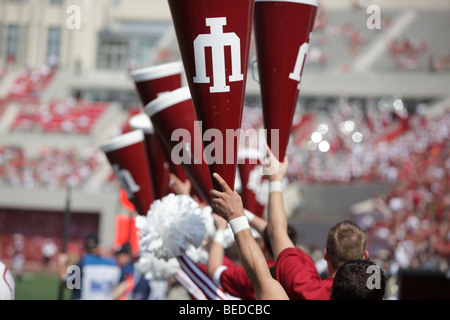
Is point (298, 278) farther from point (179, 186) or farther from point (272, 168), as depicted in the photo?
point (179, 186)

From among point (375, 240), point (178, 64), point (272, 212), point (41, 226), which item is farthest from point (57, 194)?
point (272, 212)

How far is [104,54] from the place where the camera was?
35.1m

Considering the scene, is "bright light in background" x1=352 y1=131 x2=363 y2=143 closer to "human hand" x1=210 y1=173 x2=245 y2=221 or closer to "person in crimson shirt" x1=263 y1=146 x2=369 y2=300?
"person in crimson shirt" x1=263 y1=146 x2=369 y2=300

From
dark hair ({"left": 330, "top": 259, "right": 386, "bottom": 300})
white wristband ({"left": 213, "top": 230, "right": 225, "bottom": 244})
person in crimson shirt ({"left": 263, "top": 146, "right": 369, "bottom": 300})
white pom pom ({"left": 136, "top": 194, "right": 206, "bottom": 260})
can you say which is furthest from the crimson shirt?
white wristband ({"left": 213, "top": 230, "right": 225, "bottom": 244})

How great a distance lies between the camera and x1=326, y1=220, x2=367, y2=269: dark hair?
2.68 meters

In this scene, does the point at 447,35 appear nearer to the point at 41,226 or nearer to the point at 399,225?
the point at 399,225

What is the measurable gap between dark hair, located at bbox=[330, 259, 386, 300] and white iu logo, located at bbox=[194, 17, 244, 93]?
2.53 feet

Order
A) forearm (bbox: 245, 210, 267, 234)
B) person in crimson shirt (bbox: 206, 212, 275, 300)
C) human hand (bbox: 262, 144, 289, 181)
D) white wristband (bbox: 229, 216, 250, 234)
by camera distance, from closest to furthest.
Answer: white wristband (bbox: 229, 216, 250, 234)
human hand (bbox: 262, 144, 289, 181)
person in crimson shirt (bbox: 206, 212, 275, 300)
forearm (bbox: 245, 210, 267, 234)

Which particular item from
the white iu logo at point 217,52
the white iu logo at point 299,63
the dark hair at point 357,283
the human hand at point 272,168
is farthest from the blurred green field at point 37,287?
the dark hair at point 357,283

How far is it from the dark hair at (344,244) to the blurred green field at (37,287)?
8.79m

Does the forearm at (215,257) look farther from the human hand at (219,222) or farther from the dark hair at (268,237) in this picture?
the dark hair at (268,237)

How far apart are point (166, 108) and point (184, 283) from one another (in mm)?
964

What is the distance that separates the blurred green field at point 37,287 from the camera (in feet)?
38.4

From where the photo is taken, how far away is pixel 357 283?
7.27 feet
